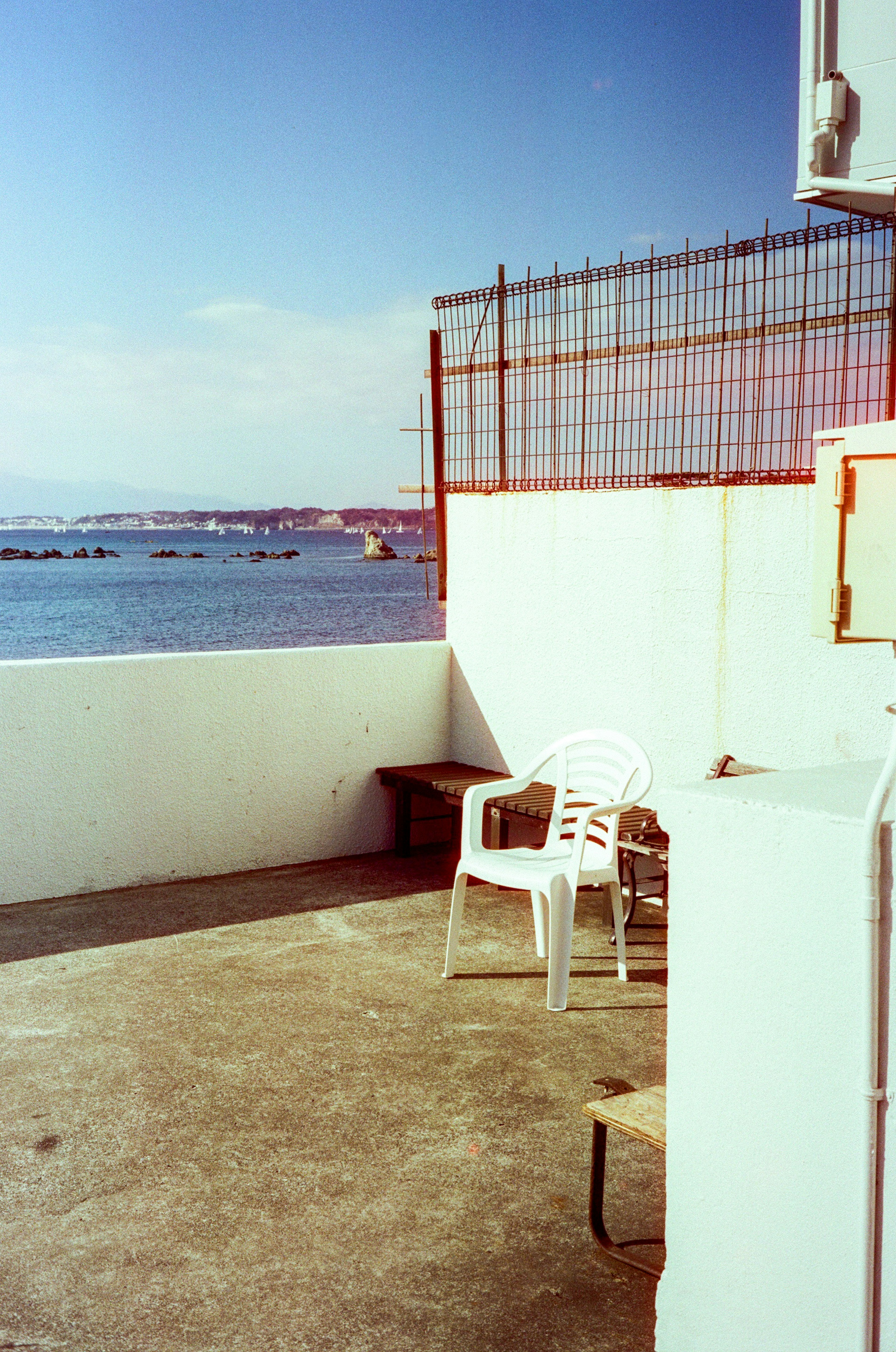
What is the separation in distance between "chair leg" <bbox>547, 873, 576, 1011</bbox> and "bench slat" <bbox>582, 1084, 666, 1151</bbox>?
139 centimetres

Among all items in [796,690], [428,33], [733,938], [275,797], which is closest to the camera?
[733,938]

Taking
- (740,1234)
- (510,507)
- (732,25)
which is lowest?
(740,1234)

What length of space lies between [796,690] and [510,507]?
1.91 m

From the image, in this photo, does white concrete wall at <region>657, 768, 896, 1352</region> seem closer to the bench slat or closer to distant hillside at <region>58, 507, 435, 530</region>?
the bench slat

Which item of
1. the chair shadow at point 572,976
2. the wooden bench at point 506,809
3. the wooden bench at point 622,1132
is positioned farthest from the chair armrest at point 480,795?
the wooden bench at point 622,1132

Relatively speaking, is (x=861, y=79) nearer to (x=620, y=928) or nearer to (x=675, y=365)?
(x=675, y=365)

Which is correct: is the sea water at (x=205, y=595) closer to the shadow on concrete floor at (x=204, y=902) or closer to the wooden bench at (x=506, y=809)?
the wooden bench at (x=506, y=809)

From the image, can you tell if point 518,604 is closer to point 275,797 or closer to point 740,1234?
point 275,797

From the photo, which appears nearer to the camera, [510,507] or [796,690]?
[796,690]

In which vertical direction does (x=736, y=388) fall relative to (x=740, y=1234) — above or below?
above

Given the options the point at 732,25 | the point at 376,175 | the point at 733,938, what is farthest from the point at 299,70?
the point at 733,938

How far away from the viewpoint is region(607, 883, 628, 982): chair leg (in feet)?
14.3

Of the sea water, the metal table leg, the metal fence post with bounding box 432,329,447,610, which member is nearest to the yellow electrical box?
the metal table leg

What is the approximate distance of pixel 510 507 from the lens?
6066 millimetres
